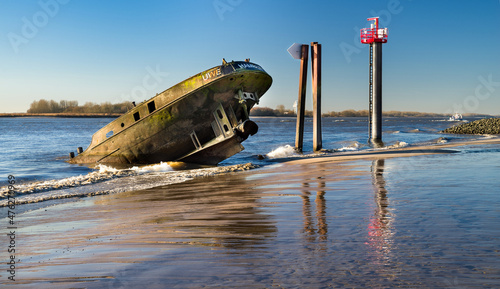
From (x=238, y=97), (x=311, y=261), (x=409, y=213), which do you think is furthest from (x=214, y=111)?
(x=311, y=261)

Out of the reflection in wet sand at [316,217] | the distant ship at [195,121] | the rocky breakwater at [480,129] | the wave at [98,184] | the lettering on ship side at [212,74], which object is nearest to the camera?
the reflection in wet sand at [316,217]

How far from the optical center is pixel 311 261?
3.67 metres

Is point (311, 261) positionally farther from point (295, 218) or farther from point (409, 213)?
point (409, 213)

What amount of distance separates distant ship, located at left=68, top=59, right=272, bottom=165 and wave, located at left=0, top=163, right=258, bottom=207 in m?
1.44

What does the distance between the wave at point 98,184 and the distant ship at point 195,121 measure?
1441 millimetres

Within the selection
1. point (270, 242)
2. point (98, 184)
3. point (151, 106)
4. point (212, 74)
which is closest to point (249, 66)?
point (212, 74)

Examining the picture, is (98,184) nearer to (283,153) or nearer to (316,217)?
(316,217)

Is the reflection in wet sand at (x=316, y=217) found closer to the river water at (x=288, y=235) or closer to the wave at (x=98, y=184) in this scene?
the river water at (x=288, y=235)

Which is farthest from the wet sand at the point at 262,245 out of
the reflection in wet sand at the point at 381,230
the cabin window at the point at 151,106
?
the cabin window at the point at 151,106

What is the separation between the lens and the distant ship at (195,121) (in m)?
15.6

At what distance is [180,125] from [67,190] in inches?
227

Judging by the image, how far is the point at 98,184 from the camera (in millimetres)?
12570

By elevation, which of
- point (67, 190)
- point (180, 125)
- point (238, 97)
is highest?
point (238, 97)

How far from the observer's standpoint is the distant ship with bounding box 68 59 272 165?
1563cm
